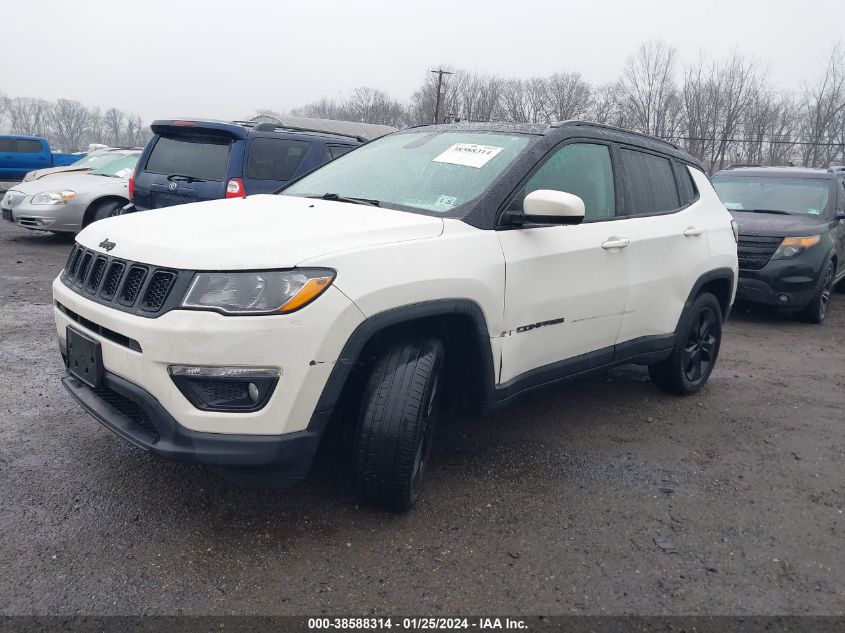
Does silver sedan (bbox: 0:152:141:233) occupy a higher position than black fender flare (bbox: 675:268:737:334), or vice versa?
black fender flare (bbox: 675:268:737:334)

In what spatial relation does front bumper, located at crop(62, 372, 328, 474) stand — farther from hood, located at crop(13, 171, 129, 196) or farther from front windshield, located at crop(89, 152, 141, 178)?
front windshield, located at crop(89, 152, 141, 178)

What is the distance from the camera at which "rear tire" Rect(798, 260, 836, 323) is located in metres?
7.65

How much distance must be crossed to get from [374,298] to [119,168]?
10312mm

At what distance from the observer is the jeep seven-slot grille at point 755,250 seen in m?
7.54

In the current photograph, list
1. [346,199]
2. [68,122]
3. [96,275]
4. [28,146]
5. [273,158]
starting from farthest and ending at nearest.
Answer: [68,122], [28,146], [273,158], [346,199], [96,275]

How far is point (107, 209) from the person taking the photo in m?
10.4

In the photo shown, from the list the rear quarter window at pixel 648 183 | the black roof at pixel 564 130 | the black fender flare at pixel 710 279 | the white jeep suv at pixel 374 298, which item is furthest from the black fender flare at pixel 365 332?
the black fender flare at pixel 710 279

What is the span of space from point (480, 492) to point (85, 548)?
169 centimetres

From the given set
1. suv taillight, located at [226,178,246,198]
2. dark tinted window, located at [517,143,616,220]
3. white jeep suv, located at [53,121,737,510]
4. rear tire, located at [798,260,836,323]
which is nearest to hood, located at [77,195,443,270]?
white jeep suv, located at [53,121,737,510]

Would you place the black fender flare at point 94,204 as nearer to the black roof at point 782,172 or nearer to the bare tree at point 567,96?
the black roof at point 782,172

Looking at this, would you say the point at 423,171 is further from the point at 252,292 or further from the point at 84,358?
the point at 84,358

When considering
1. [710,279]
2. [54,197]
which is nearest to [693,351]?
[710,279]

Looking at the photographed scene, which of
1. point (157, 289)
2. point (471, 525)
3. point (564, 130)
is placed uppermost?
point (564, 130)

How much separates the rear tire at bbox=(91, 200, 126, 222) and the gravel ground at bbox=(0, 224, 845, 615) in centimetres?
665
